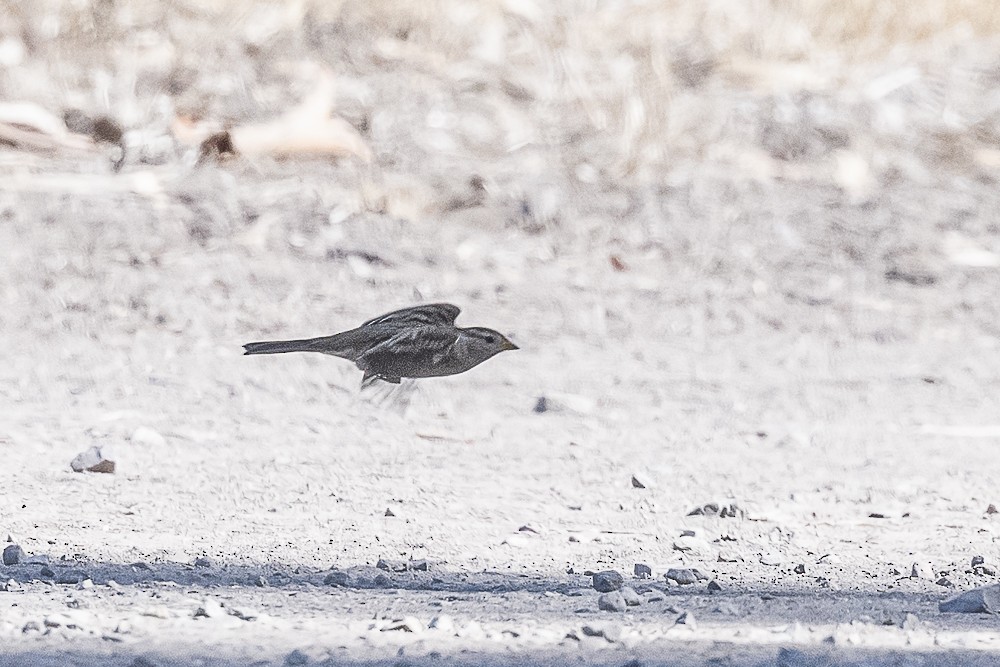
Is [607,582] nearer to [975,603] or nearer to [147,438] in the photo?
[975,603]

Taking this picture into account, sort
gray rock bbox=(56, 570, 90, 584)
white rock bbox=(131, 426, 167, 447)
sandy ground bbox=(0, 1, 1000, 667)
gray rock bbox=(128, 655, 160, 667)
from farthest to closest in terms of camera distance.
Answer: white rock bbox=(131, 426, 167, 447), gray rock bbox=(56, 570, 90, 584), sandy ground bbox=(0, 1, 1000, 667), gray rock bbox=(128, 655, 160, 667)

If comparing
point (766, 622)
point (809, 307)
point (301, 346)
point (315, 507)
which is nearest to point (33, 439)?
point (315, 507)

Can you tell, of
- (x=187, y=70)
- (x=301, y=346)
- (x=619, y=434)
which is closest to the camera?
(x=301, y=346)

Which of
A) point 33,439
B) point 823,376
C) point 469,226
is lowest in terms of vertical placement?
point 33,439

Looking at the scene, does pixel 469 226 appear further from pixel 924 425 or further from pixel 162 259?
pixel 924 425

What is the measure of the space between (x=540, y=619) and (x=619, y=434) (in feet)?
7.23

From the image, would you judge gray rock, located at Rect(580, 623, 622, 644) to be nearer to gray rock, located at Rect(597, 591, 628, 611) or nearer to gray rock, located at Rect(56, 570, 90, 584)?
gray rock, located at Rect(597, 591, 628, 611)

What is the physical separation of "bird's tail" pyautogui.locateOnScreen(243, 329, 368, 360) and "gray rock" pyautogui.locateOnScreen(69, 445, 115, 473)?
4.97 ft

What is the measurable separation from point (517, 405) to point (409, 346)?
8.46 ft

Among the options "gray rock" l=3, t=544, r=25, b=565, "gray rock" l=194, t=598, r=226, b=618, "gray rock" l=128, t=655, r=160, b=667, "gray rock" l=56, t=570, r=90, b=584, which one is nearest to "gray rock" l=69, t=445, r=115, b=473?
"gray rock" l=3, t=544, r=25, b=565

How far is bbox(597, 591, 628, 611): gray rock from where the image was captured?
10.6 ft

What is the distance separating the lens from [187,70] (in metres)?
8.26

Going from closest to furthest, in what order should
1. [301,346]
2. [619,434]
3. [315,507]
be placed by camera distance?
[301,346] < [315,507] < [619,434]

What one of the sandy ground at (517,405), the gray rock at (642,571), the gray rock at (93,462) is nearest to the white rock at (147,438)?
the sandy ground at (517,405)
